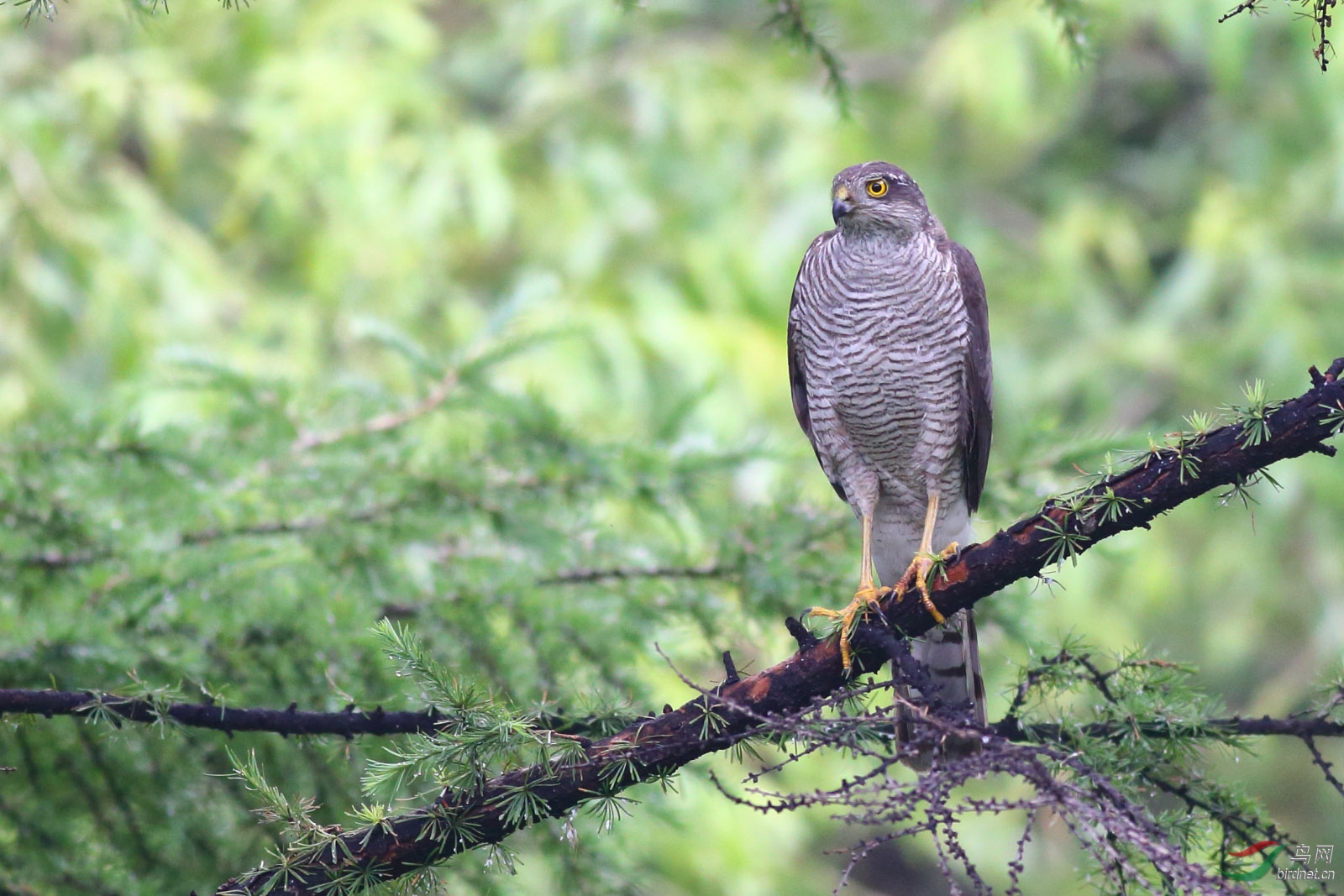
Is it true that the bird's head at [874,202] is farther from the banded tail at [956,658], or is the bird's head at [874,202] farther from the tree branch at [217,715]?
the tree branch at [217,715]

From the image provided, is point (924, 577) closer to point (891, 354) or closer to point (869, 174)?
point (891, 354)

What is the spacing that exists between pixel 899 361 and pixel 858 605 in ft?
3.09

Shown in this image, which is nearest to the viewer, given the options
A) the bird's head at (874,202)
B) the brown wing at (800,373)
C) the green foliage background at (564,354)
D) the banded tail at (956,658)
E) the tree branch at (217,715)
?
the tree branch at (217,715)

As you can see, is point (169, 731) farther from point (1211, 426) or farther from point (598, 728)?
point (1211, 426)

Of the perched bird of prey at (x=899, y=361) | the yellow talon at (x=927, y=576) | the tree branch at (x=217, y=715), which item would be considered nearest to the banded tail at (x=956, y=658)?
the perched bird of prey at (x=899, y=361)

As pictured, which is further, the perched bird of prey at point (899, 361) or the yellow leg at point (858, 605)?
the perched bird of prey at point (899, 361)

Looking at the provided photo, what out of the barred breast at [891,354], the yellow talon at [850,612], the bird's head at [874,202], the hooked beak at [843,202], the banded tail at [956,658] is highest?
the bird's head at [874,202]

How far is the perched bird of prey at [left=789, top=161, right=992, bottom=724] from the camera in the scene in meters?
3.07

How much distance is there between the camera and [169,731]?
2150 mm

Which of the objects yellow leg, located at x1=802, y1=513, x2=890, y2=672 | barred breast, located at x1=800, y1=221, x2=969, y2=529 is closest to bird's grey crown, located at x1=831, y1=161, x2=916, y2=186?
barred breast, located at x1=800, y1=221, x2=969, y2=529

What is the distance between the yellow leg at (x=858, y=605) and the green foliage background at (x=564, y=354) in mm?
316

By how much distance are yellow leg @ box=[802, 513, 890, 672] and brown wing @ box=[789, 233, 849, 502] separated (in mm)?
263

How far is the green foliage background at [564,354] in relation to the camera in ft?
9.51

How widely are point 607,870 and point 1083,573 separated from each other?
149 inches
